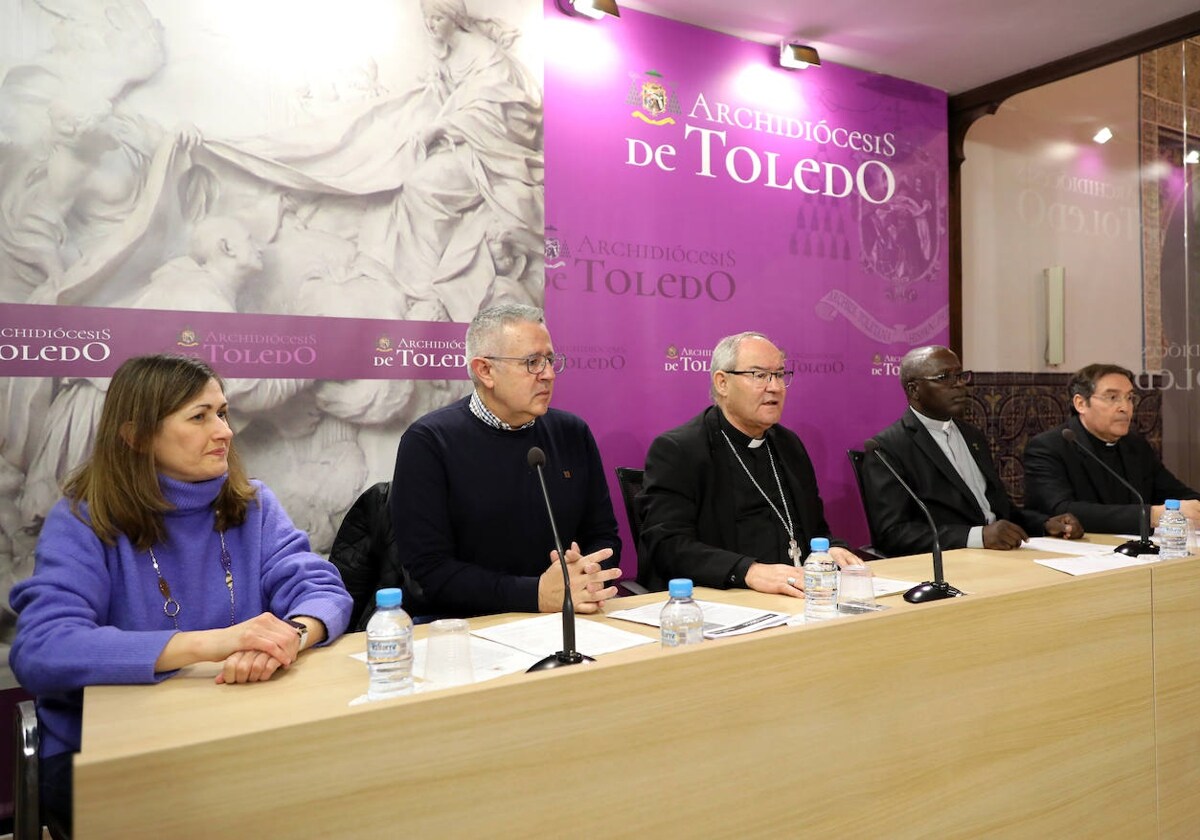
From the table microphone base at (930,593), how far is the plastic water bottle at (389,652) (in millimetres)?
1248

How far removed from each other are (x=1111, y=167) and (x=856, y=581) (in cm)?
417

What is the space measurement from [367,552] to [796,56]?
2.96m

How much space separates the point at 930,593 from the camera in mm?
2195

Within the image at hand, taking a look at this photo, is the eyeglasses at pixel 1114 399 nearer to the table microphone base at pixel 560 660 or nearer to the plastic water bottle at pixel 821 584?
the plastic water bottle at pixel 821 584

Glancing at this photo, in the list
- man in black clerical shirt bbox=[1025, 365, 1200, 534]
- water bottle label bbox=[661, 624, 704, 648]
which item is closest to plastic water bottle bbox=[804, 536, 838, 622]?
water bottle label bbox=[661, 624, 704, 648]

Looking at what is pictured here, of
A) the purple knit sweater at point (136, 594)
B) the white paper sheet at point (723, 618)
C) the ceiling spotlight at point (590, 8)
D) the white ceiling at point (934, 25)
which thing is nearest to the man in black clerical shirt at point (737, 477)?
the white paper sheet at point (723, 618)

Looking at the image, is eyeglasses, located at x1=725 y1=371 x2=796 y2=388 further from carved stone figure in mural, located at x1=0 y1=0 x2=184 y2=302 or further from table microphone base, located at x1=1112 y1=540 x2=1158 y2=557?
carved stone figure in mural, located at x1=0 y1=0 x2=184 y2=302

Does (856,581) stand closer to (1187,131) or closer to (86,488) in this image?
(86,488)

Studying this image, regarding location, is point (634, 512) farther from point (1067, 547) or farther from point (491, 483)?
point (1067, 547)

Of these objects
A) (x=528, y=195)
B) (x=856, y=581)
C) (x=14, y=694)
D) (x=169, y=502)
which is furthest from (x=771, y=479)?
(x=14, y=694)

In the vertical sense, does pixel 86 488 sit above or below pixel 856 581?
above

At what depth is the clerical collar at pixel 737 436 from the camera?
3.15 meters

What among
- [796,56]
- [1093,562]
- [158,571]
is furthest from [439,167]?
[1093,562]

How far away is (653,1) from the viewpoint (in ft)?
12.6
